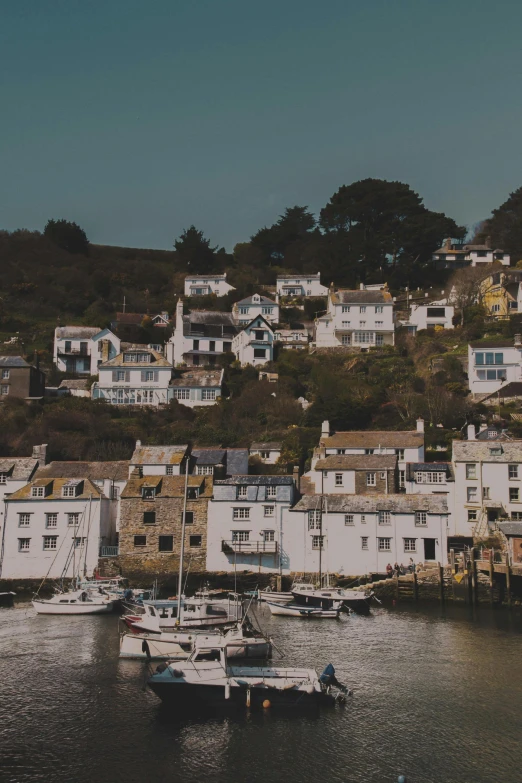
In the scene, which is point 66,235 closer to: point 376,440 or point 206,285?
point 206,285

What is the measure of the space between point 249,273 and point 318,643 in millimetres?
80780

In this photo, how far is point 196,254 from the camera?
4564 inches

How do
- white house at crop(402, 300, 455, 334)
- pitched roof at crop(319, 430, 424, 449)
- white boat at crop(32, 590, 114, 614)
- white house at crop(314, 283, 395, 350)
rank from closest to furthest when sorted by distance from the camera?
white boat at crop(32, 590, 114, 614) < pitched roof at crop(319, 430, 424, 449) < white house at crop(314, 283, 395, 350) < white house at crop(402, 300, 455, 334)

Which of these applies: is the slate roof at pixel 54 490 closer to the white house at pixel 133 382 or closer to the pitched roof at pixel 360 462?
the pitched roof at pixel 360 462

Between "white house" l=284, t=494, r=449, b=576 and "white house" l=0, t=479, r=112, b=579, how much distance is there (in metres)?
14.0

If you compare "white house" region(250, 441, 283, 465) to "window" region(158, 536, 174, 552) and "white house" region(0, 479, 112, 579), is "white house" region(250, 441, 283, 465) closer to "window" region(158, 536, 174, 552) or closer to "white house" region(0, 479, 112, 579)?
"window" region(158, 536, 174, 552)

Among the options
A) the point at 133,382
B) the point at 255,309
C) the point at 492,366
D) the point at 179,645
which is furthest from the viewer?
the point at 255,309

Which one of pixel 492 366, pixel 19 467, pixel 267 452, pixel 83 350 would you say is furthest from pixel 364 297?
pixel 19 467

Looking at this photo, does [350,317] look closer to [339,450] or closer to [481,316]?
[481,316]

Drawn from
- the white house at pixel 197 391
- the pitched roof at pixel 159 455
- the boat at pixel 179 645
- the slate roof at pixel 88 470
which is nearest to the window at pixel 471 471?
the pitched roof at pixel 159 455

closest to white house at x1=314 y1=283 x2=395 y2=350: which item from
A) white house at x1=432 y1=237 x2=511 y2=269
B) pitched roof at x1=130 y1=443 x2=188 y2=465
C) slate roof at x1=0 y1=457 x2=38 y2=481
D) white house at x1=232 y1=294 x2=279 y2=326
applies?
white house at x1=232 y1=294 x2=279 y2=326

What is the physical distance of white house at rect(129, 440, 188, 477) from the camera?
59.5m

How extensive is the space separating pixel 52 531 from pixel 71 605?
10.8m

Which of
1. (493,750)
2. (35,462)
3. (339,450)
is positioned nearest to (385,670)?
(493,750)
